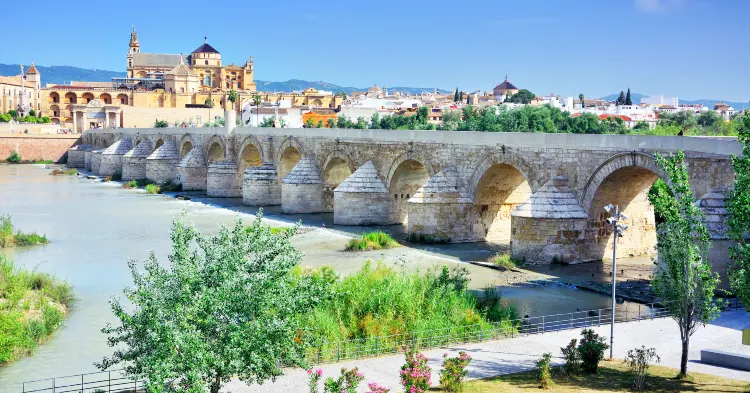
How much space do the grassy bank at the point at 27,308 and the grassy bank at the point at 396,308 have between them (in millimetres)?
4184

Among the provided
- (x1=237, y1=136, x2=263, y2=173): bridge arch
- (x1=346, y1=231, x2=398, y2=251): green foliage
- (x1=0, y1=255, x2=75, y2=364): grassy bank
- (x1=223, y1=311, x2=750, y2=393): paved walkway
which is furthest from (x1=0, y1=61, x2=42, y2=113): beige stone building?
(x1=223, y1=311, x2=750, y2=393): paved walkway

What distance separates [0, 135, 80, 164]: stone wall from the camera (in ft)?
205

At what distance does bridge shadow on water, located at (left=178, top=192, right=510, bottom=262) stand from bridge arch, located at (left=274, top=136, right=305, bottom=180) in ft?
7.11

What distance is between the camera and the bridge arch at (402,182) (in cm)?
2626

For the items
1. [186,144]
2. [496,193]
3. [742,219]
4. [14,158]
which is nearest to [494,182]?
[496,193]

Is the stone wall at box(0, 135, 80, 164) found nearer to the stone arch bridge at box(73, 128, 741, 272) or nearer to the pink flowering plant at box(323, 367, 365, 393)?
the stone arch bridge at box(73, 128, 741, 272)

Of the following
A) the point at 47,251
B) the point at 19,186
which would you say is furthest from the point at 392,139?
the point at 19,186

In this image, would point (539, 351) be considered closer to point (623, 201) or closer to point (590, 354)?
point (590, 354)

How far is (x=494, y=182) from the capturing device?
23062mm

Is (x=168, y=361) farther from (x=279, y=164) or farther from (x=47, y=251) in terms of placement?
(x=279, y=164)

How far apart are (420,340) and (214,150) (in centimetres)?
3214

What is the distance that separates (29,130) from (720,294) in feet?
220

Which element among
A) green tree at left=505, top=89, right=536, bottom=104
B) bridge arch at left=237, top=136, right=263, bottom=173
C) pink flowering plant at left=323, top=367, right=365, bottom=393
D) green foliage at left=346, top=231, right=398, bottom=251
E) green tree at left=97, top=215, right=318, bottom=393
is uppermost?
green tree at left=505, top=89, right=536, bottom=104

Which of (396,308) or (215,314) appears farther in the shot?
(396,308)
